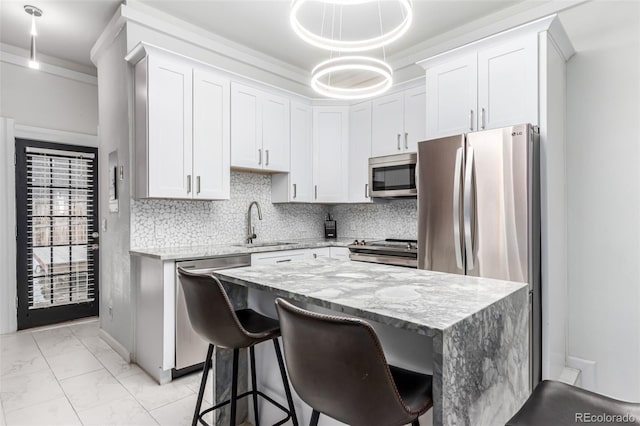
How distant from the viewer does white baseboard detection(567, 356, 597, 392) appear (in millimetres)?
2586

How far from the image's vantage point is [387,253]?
3.32m

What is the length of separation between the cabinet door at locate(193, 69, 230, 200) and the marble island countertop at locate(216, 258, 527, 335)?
1537 millimetres

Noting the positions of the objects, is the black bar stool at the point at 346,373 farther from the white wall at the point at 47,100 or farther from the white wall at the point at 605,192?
the white wall at the point at 47,100

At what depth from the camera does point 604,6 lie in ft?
8.55

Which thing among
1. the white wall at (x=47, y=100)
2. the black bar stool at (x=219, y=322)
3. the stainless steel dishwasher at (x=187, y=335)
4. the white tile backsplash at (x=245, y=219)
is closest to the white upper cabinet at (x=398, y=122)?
the white tile backsplash at (x=245, y=219)

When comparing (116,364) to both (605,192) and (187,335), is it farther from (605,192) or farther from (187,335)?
(605,192)

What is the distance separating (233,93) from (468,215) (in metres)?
2.37

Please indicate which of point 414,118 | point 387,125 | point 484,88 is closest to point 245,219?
point 387,125

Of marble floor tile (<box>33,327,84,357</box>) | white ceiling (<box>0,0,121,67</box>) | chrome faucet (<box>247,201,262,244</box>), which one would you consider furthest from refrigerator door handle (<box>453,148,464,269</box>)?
marble floor tile (<box>33,327,84,357</box>)

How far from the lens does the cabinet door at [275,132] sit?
12.1ft

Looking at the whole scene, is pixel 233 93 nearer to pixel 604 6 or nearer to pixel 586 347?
pixel 604 6

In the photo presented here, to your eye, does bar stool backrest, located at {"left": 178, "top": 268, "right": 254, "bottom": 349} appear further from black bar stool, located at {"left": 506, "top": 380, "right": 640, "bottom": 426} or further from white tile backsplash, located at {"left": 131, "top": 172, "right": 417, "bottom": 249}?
white tile backsplash, located at {"left": 131, "top": 172, "right": 417, "bottom": 249}

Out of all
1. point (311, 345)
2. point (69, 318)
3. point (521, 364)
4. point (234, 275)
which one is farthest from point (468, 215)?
point (69, 318)

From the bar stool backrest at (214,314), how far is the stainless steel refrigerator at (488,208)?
165 cm
